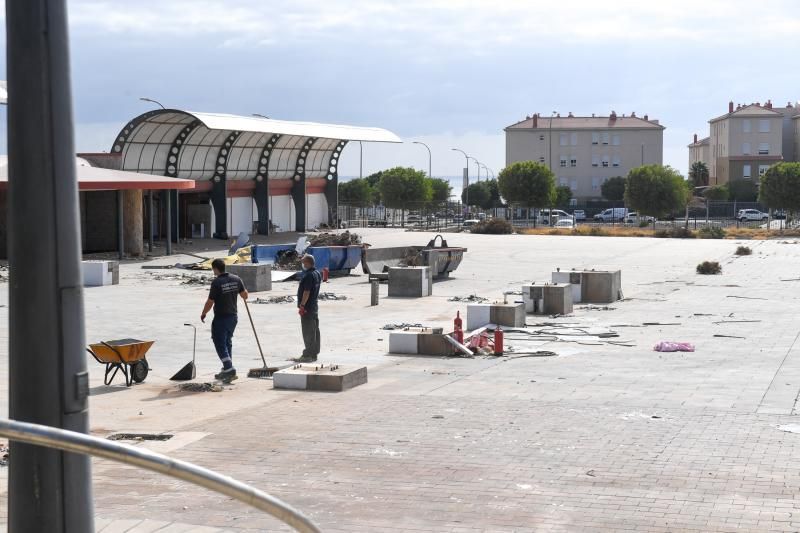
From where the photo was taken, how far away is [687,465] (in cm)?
1027

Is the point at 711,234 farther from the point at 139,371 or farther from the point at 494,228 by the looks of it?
the point at 139,371

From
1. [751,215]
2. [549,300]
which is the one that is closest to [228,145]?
[549,300]

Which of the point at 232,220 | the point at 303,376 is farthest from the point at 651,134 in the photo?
the point at 303,376

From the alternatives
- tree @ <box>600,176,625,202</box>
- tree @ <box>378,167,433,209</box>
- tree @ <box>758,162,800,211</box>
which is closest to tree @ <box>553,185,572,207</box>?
tree @ <box>600,176,625,202</box>

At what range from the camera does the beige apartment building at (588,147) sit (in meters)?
128

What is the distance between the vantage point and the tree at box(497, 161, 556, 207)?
8169cm

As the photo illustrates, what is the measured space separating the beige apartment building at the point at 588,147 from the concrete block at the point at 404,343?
361 feet

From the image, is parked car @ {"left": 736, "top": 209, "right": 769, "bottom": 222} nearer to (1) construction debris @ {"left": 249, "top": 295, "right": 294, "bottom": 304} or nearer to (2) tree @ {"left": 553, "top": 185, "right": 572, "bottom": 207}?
(2) tree @ {"left": 553, "top": 185, "right": 572, "bottom": 207}

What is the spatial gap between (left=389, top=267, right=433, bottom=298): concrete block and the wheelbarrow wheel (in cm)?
1368

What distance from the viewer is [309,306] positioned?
55.9 ft

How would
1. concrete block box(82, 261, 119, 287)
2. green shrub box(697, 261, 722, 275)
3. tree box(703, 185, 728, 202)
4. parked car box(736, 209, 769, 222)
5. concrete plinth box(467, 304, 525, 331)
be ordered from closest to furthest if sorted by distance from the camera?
concrete plinth box(467, 304, 525, 331) < concrete block box(82, 261, 119, 287) < green shrub box(697, 261, 722, 275) < parked car box(736, 209, 769, 222) < tree box(703, 185, 728, 202)

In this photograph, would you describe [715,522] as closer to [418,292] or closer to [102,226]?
[418,292]

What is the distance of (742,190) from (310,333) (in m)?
107

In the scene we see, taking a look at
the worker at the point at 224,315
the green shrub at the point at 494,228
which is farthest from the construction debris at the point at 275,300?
the green shrub at the point at 494,228
